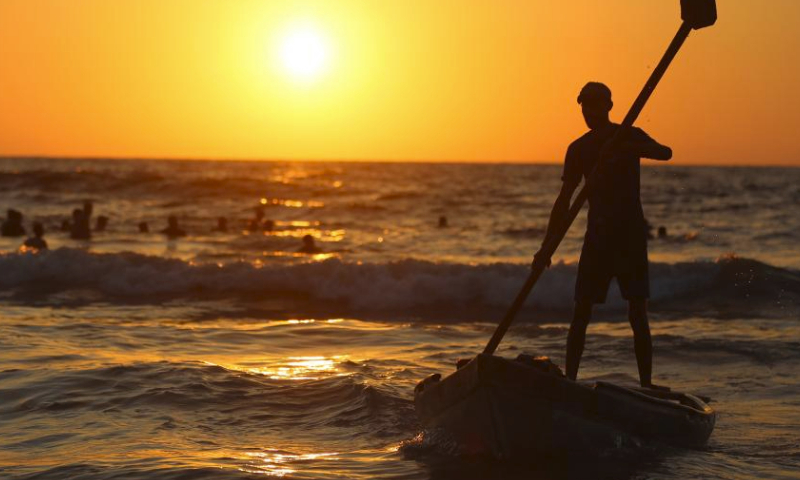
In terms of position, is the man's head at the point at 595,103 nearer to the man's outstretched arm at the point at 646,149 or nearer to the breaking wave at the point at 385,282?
the man's outstretched arm at the point at 646,149

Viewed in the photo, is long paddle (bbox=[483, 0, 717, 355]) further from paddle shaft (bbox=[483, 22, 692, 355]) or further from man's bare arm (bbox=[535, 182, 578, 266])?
man's bare arm (bbox=[535, 182, 578, 266])

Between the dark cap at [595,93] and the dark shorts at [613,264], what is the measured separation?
0.88m

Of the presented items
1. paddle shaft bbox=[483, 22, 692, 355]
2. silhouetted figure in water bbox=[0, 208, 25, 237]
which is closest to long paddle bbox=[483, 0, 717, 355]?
paddle shaft bbox=[483, 22, 692, 355]

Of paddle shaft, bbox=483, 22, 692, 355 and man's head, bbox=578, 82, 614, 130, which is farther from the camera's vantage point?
man's head, bbox=578, 82, 614, 130

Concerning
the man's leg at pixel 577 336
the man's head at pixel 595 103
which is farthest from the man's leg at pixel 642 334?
the man's head at pixel 595 103

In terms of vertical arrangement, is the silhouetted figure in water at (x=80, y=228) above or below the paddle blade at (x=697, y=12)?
below

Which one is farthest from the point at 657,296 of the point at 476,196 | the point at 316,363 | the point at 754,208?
the point at 476,196

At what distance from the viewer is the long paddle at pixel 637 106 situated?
6.55m

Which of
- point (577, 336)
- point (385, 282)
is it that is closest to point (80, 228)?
point (385, 282)

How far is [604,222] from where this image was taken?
7301 millimetres

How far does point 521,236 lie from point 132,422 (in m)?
22.5

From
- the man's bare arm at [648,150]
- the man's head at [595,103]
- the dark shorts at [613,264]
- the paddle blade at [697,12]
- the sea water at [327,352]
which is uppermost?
the paddle blade at [697,12]

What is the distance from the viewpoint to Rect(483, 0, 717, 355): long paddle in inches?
258

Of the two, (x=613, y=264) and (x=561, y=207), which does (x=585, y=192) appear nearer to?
(x=561, y=207)
